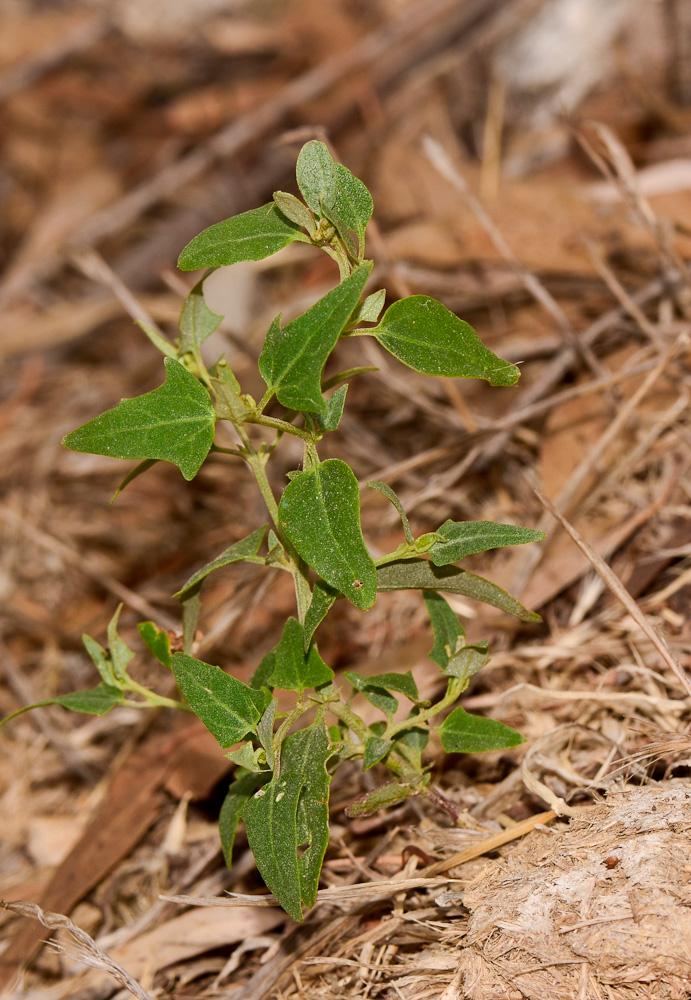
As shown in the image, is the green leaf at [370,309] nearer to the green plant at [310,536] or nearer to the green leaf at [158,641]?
the green plant at [310,536]

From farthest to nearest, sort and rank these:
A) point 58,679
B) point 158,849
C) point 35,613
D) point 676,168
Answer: point 676,168
point 35,613
point 58,679
point 158,849

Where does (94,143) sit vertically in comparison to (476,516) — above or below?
above

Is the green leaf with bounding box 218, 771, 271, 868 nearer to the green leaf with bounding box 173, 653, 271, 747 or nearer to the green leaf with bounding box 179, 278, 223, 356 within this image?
the green leaf with bounding box 173, 653, 271, 747

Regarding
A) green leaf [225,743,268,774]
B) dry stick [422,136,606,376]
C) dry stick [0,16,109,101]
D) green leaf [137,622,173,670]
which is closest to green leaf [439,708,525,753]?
green leaf [225,743,268,774]

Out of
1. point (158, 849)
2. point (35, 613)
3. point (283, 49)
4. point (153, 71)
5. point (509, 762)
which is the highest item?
point (153, 71)

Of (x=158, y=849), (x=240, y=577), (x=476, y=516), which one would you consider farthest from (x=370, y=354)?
(x=158, y=849)

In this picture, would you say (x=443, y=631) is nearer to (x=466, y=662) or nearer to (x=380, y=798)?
(x=466, y=662)

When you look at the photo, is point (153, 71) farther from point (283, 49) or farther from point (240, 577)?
point (240, 577)
